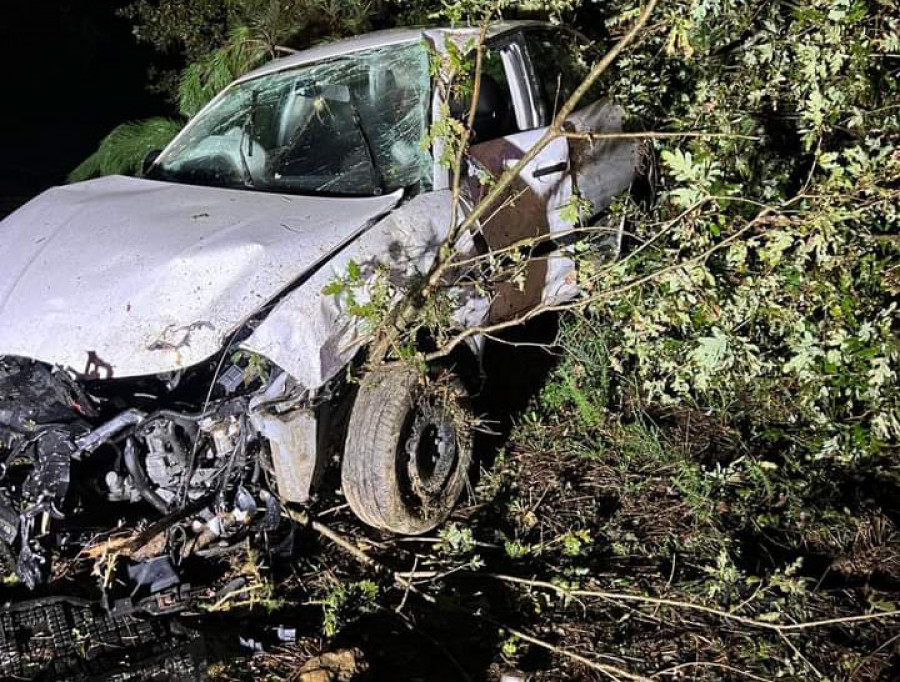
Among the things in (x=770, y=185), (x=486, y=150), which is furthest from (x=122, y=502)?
(x=770, y=185)

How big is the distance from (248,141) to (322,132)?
1.49 ft

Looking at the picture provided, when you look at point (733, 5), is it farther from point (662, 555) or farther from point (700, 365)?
point (662, 555)

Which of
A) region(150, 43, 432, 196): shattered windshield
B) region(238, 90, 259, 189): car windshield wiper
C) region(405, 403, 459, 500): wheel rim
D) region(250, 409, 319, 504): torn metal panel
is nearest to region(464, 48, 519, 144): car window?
region(150, 43, 432, 196): shattered windshield

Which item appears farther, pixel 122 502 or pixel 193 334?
pixel 122 502

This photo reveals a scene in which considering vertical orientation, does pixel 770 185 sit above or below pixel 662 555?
above

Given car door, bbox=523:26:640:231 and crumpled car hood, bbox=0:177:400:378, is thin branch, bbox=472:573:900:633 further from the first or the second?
car door, bbox=523:26:640:231

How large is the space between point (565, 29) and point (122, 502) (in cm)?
341

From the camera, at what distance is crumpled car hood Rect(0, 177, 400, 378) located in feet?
10.2

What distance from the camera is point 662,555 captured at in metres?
3.84

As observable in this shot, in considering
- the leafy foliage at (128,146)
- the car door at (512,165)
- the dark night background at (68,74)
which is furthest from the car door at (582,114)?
the dark night background at (68,74)

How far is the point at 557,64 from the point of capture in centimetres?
487

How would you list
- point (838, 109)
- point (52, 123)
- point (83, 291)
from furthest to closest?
point (52, 123), point (838, 109), point (83, 291)

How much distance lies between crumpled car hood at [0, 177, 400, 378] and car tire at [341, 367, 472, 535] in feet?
2.04

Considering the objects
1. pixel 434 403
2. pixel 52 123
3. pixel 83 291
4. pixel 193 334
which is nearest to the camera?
pixel 193 334
